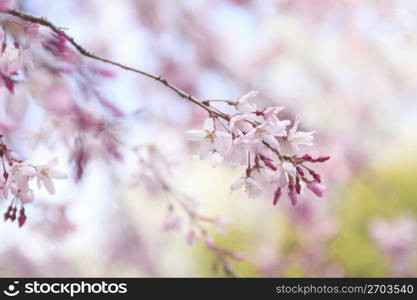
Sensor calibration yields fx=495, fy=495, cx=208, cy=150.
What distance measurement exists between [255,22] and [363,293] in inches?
142

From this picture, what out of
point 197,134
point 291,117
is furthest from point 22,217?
point 291,117

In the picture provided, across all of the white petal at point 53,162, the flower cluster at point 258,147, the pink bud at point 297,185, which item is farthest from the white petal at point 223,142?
the white petal at point 53,162

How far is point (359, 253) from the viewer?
5516 mm

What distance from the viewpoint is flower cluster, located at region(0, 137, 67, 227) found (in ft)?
3.20

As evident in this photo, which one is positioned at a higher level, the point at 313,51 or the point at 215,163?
the point at 313,51

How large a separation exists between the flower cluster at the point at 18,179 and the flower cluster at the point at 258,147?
Answer: 346 mm

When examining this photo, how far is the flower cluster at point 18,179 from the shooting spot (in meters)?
0.98

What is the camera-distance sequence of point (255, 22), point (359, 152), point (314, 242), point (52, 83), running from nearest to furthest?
point (52, 83)
point (314, 242)
point (359, 152)
point (255, 22)

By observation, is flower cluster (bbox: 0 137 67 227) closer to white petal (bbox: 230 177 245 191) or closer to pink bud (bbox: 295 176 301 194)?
white petal (bbox: 230 177 245 191)

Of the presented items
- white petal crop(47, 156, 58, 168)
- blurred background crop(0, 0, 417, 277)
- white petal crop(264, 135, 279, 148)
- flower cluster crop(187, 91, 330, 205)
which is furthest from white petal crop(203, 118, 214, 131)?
blurred background crop(0, 0, 417, 277)

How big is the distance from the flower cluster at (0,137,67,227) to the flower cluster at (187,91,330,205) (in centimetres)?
35

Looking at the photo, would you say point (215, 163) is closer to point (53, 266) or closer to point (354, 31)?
point (53, 266)

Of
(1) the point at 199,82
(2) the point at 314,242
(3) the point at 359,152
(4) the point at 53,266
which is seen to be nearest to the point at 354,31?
(3) the point at 359,152

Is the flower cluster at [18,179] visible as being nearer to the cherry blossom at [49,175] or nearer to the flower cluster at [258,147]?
the cherry blossom at [49,175]
